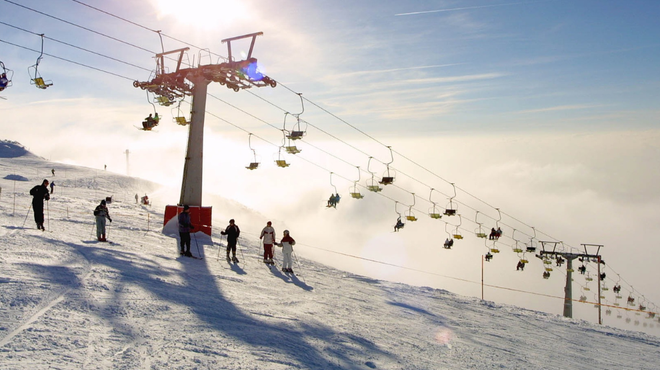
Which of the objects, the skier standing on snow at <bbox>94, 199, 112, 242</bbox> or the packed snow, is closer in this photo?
the packed snow

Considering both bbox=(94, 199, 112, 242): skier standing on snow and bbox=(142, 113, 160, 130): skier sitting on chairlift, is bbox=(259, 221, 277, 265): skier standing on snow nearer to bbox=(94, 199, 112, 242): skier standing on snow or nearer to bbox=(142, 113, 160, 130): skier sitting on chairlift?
bbox=(94, 199, 112, 242): skier standing on snow

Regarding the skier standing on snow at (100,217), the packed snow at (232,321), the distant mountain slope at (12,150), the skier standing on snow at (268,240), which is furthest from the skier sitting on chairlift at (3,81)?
the distant mountain slope at (12,150)

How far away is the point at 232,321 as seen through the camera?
30.8ft

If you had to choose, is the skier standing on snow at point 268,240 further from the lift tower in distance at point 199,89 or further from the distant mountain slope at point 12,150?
the distant mountain slope at point 12,150

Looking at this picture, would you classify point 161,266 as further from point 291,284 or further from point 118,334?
point 118,334

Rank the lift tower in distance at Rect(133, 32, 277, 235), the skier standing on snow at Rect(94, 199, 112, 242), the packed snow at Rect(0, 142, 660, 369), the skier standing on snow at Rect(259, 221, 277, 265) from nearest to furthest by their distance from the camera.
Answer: the packed snow at Rect(0, 142, 660, 369) → the skier standing on snow at Rect(94, 199, 112, 242) → the skier standing on snow at Rect(259, 221, 277, 265) → the lift tower in distance at Rect(133, 32, 277, 235)

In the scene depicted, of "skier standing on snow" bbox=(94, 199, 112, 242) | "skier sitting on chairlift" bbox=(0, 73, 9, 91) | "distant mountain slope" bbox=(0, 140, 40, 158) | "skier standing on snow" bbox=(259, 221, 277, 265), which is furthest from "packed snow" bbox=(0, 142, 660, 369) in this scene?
"distant mountain slope" bbox=(0, 140, 40, 158)

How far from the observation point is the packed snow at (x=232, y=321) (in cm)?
707

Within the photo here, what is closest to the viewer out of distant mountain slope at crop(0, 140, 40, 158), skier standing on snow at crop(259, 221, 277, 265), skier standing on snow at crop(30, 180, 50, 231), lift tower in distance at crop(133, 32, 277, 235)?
skier standing on snow at crop(30, 180, 50, 231)

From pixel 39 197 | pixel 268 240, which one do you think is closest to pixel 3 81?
pixel 39 197

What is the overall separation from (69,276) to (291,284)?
7.55m

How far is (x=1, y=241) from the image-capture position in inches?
506

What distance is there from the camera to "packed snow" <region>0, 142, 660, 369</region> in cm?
707

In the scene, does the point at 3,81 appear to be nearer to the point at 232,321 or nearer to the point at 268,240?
the point at 268,240
